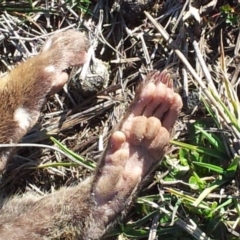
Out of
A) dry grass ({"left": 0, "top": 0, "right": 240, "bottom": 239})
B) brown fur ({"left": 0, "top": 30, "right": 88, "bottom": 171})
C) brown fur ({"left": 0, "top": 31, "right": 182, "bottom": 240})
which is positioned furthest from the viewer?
dry grass ({"left": 0, "top": 0, "right": 240, "bottom": 239})

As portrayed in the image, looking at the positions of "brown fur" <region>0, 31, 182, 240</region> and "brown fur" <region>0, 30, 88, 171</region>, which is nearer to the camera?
"brown fur" <region>0, 31, 182, 240</region>

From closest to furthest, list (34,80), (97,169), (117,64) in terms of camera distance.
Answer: (97,169) → (34,80) → (117,64)

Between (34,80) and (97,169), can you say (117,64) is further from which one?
(97,169)

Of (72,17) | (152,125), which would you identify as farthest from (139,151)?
(72,17)

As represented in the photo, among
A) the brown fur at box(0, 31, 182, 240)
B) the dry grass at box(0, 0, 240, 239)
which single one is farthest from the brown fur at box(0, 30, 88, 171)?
the dry grass at box(0, 0, 240, 239)

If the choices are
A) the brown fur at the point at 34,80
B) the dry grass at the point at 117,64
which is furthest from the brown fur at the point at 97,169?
the dry grass at the point at 117,64

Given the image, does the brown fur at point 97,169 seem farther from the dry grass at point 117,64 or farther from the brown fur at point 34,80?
the dry grass at point 117,64

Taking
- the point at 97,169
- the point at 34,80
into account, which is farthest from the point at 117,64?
the point at 97,169

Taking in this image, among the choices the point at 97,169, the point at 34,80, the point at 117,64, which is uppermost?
the point at 34,80

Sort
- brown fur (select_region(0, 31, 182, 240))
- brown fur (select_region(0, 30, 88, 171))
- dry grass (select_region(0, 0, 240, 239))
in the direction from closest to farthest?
brown fur (select_region(0, 31, 182, 240)), brown fur (select_region(0, 30, 88, 171)), dry grass (select_region(0, 0, 240, 239))

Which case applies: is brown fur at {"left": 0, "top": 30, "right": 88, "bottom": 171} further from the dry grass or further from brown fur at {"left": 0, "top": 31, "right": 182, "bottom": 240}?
the dry grass

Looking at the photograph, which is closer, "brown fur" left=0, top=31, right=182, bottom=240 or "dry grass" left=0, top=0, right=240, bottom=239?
"brown fur" left=0, top=31, right=182, bottom=240
